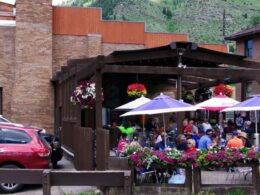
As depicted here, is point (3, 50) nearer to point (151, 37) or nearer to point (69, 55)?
point (69, 55)

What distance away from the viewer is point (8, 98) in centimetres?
2761

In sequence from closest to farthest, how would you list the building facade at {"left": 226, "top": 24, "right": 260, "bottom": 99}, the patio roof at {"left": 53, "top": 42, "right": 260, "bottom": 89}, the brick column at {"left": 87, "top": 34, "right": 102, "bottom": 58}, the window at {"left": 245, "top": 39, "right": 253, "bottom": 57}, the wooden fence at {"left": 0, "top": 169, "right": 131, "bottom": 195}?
the wooden fence at {"left": 0, "top": 169, "right": 131, "bottom": 195}, the patio roof at {"left": 53, "top": 42, "right": 260, "bottom": 89}, the brick column at {"left": 87, "top": 34, "right": 102, "bottom": 58}, the building facade at {"left": 226, "top": 24, "right": 260, "bottom": 99}, the window at {"left": 245, "top": 39, "right": 253, "bottom": 57}

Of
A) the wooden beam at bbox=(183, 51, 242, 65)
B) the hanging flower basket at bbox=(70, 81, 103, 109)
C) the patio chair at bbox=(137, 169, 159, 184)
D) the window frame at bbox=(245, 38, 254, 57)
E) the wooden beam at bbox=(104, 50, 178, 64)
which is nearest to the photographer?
the patio chair at bbox=(137, 169, 159, 184)

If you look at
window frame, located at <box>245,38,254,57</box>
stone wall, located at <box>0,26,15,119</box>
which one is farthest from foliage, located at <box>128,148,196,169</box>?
window frame, located at <box>245,38,254,57</box>

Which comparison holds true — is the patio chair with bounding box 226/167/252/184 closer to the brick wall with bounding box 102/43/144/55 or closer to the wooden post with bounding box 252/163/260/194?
the wooden post with bounding box 252/163/260/194

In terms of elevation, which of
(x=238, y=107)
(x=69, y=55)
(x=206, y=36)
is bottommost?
(x=238, y=107)

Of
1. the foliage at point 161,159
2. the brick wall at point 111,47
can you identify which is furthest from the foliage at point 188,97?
the foliage at point 161,159

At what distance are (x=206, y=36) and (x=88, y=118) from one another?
270 ft

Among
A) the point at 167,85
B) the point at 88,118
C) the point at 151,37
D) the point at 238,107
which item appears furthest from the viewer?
the point at 151,37

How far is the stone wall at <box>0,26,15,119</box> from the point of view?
2761cm

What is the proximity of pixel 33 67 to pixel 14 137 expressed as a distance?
1521 cm

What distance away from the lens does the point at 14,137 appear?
12.7m

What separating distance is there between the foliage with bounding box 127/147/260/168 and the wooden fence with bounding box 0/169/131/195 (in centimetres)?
212

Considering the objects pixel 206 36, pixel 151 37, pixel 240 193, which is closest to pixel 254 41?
pixel 151 37
